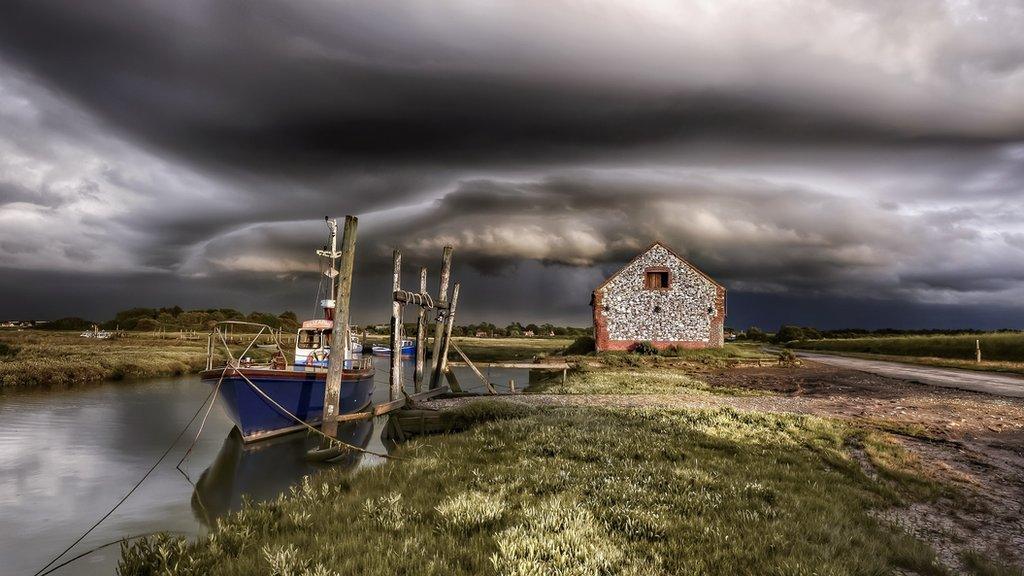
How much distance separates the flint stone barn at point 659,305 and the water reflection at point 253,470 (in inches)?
1189

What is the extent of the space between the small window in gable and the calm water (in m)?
29.6

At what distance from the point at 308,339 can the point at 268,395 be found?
16.7 ft

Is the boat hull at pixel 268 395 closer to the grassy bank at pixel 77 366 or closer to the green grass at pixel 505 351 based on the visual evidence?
the grassy bank at pixel 77 366

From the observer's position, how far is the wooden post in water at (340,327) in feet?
53.2

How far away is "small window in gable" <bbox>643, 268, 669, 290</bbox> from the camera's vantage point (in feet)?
154

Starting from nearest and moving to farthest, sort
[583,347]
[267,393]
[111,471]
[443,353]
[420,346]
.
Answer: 1. [111,471]
2. [267,393]
3. [420,346]
4. [443,353]
5. [583,347]

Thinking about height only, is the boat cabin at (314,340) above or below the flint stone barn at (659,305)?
below

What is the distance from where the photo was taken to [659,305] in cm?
4656

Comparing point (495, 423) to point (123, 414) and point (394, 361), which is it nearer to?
point (394, 361)

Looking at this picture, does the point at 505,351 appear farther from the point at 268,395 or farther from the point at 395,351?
the point at 268,395

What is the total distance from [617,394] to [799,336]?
104 m

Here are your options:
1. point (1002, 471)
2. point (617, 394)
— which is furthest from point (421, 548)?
point (617, 394)

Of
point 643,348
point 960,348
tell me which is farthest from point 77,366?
point 960,348

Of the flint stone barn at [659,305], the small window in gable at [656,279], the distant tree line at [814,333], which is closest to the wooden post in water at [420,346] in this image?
the flint stone barn at [659,305]
